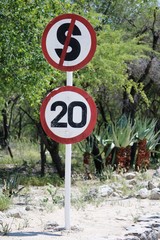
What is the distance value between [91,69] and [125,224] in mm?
8069

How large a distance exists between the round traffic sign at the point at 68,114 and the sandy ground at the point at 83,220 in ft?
3.41

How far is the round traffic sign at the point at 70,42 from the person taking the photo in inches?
239

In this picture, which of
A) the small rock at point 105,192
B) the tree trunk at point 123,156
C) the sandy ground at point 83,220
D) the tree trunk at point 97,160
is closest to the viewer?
the sandy ground at point 83,220

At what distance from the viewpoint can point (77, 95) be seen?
6051 millimetres

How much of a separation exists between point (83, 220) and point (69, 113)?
5.40ft

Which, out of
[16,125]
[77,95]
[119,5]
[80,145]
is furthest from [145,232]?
[16,125]

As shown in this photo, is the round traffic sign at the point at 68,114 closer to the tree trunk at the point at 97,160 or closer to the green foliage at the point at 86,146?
the green foliage at the point at 86,146

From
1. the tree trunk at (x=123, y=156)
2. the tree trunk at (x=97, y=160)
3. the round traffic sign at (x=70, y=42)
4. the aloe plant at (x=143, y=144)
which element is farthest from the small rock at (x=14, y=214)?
the tree trunk at (x=97, y=160)

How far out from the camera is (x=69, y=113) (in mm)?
6082

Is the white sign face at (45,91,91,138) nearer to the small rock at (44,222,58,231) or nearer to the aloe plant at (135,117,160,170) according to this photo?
the small rock at (44,222,58,231)

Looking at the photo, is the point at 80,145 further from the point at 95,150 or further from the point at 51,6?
the point at 51,6

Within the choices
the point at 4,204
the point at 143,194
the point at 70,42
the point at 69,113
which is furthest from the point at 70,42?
the point at 143,194

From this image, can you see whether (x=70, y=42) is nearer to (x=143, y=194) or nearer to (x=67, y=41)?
(x=67, y=41)

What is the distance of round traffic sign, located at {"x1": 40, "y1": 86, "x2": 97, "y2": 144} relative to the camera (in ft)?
19.9
